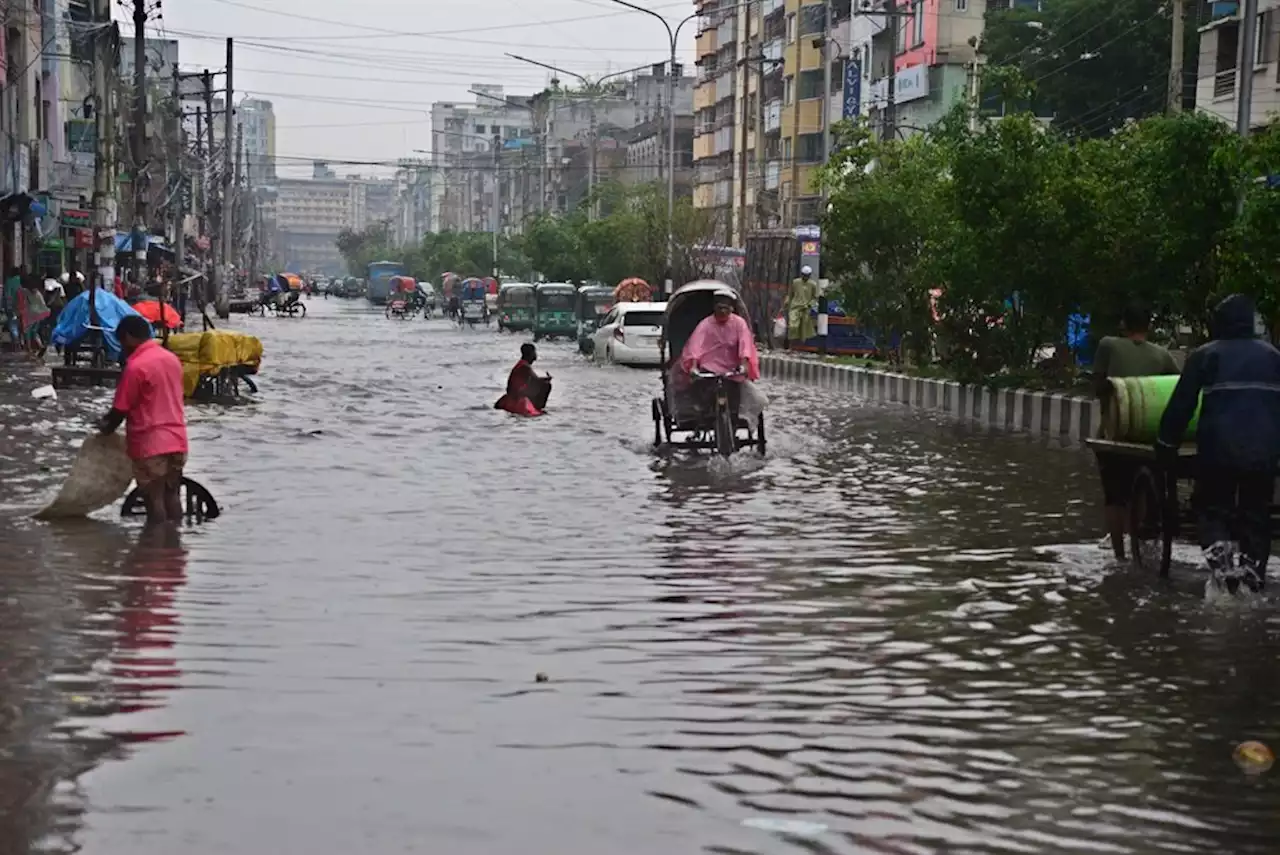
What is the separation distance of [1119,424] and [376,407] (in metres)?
17.9

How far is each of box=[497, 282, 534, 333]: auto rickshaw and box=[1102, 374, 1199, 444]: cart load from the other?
62717 millimetres

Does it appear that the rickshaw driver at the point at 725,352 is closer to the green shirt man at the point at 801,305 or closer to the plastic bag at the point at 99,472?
the plastic bag at the point at 99,472

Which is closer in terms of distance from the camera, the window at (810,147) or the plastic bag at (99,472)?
the plastic bag at (99,472)

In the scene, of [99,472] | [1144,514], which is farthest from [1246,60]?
[99,472]

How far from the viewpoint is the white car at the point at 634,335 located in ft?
148

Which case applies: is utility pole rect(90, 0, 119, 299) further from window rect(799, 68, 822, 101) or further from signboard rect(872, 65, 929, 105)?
window rect(799, 68, 822, 101)

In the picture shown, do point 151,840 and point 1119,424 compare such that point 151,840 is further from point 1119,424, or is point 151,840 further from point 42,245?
point 42,245

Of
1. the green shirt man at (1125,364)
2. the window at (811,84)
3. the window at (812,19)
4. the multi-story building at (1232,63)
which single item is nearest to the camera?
the green shirt man at (1125,364)

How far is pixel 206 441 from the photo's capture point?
22391 millimetres

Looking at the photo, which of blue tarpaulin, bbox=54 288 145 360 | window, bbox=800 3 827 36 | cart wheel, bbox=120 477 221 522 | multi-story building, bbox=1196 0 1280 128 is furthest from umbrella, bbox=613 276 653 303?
cart wheel, bbox=120 477 221 522

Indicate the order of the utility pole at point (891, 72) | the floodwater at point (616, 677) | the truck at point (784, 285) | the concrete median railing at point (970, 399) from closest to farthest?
1. the floodwater at point (616, 677)
2. the concrete median railing at point (970, 399)
3. the truck at point (784, 285)
4. the utility pole at point (891, 72)

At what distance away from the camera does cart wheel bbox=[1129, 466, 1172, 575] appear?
1223 centimetres

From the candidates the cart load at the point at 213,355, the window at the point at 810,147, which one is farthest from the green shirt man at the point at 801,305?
the window at the point at 810,147

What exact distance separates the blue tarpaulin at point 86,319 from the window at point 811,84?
191ft
